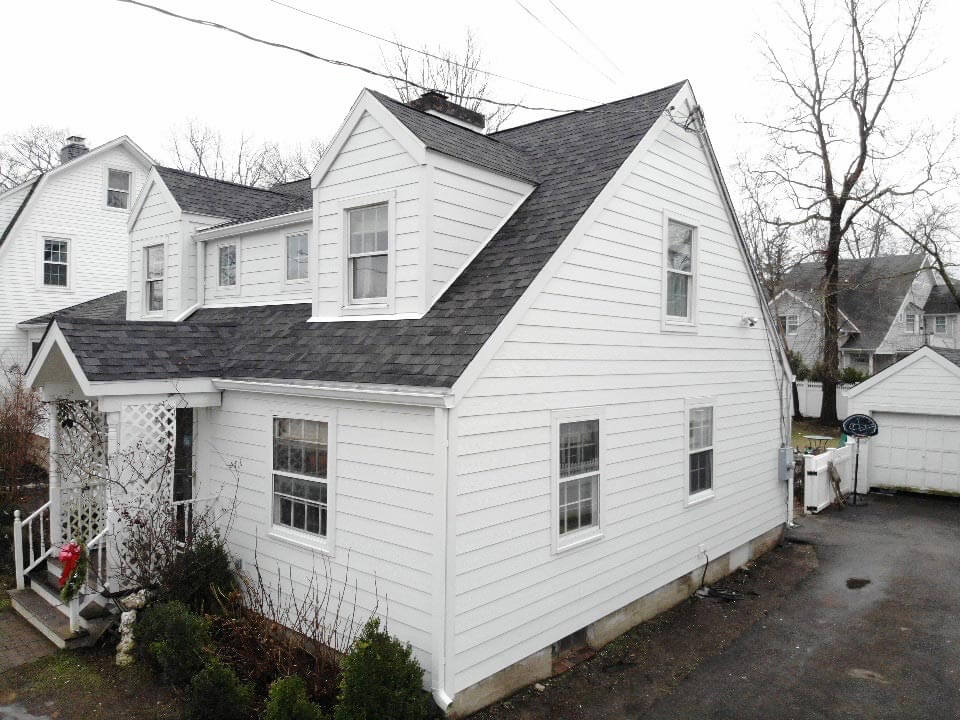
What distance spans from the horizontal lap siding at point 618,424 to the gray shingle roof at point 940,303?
4163cm

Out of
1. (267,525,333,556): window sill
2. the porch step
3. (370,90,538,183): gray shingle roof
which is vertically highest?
(370,90,538,183): gray shingle roof

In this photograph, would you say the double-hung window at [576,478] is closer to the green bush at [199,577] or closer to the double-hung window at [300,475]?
the double-hung window at [300,475]

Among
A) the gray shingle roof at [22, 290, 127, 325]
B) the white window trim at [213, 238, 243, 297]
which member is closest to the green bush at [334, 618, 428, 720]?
the white window trim at [213, 238, 243, 297]

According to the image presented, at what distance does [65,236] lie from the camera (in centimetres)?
2317

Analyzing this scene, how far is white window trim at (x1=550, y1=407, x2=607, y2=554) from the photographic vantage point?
7.54 m

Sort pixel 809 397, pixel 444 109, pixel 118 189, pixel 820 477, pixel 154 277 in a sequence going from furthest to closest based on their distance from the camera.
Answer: pixel 809 397, pixel 118 189, pixel 820 477, pixel 154 277, pixel 444 109

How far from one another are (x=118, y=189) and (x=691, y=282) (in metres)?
22.6

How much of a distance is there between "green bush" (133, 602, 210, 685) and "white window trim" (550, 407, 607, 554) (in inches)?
154

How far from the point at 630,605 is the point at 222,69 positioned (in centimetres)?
1095

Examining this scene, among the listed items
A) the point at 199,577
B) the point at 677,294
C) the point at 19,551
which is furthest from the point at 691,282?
the point at 19,551

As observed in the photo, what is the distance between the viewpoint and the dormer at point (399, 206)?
7.99 m

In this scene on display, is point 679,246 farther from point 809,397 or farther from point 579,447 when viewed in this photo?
point 809,397

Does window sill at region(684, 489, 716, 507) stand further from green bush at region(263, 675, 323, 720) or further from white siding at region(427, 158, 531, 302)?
green bush at region(263, 675, 323, 720)

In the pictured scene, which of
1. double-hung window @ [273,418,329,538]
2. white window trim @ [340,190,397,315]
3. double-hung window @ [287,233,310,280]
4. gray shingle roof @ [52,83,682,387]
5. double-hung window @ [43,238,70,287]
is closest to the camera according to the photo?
gray shingle roof @ [52,83,682,387]
